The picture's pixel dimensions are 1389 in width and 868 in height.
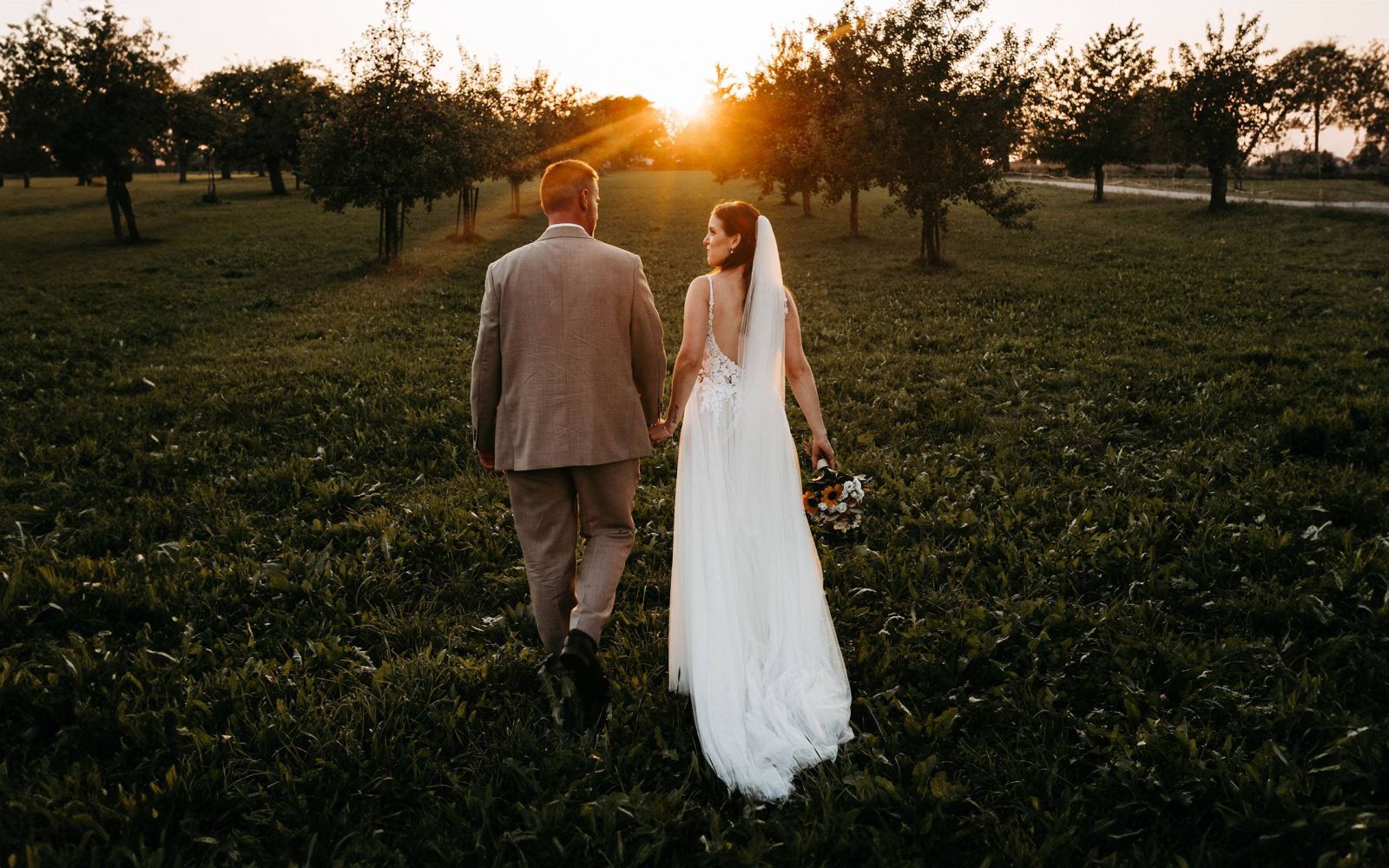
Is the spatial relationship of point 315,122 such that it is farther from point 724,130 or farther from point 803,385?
point 803,385

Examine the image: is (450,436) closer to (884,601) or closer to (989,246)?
(884,601)

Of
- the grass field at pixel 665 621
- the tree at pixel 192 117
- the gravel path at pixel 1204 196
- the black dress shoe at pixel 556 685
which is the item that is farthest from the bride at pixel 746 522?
the gravel path at pixel 1204 196

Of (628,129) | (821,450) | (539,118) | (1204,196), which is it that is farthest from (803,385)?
(628,129)

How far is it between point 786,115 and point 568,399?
3257 centimetres

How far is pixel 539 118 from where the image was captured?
137 ft

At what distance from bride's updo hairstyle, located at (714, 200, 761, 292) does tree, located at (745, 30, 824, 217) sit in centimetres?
2523

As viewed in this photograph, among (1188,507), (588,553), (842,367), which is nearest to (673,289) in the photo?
(842,367)

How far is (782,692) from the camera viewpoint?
406cm

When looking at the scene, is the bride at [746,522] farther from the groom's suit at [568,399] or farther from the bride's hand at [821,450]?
the groom's suit at [568,399]

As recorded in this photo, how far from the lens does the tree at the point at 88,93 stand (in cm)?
2511

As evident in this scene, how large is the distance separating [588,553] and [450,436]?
4899mm

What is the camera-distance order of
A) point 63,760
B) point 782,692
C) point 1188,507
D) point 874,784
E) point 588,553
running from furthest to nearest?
1. point 1188,507
2. point 588,553
3. point 782,692
4. point 63,760
5. point 874,784

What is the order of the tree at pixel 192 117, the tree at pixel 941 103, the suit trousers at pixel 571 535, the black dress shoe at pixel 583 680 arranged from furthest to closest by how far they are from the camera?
1. the tree at pixel 192 117
2. the tree at pixel 941 103
3. the suit trousers at pixel 571 535
4. the black dress shoe at pixel 583 680

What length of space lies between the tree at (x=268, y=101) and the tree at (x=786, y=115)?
36587 mm
